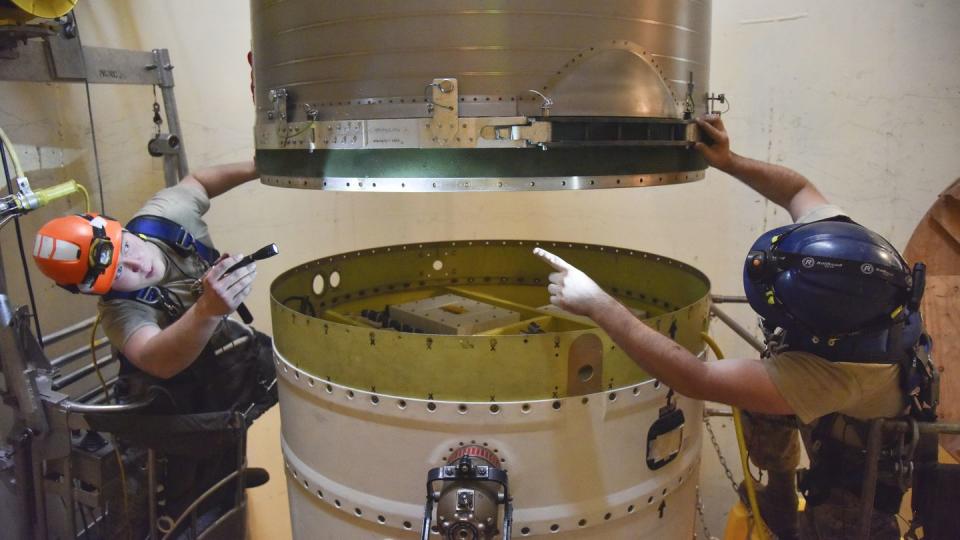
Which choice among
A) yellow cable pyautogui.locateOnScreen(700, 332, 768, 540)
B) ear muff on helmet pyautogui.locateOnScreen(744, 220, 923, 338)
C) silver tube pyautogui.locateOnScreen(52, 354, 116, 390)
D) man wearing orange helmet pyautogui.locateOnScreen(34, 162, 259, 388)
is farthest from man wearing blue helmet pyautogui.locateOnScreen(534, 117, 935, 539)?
silver tube pyautogui.locateOnScreen(52, 354, 116, 390)

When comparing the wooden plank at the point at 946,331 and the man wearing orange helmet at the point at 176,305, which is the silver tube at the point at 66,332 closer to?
the man wearing orange helmet at the point at 176,305

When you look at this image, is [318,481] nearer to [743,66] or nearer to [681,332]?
[681,332]

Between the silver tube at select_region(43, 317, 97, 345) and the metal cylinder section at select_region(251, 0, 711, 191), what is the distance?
1.59 metres

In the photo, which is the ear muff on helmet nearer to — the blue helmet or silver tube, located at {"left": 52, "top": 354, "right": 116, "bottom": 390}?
the blue helmet

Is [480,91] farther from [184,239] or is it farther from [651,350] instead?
[184,239]

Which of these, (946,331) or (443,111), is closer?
(443,111)

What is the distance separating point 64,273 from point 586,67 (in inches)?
62.5

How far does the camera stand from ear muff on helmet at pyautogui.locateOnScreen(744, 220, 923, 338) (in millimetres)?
1425

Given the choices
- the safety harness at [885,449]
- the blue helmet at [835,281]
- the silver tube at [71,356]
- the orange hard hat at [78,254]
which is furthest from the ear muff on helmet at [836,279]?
the silver tube at [71,356]

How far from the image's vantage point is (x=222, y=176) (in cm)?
256

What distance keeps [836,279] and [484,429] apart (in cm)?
90

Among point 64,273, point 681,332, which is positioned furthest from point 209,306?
point 681,332

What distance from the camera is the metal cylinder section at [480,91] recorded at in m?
1.57

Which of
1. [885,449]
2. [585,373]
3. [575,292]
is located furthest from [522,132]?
[885,449]
